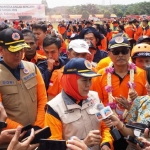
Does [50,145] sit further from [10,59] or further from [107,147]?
[10,59]

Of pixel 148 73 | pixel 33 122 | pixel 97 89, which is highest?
pixel 148 73

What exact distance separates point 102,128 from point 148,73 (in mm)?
711

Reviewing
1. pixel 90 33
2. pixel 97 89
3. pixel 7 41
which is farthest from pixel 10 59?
pixel 90 33

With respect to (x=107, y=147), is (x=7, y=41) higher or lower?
higher

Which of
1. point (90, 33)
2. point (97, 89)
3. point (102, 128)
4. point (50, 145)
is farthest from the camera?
point (90, 33)

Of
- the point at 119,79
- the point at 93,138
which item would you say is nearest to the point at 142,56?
the point at 119,79

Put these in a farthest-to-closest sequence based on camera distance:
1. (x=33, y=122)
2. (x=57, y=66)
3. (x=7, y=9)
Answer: (x=7, y=9) < (x=57, y=66) < (x=33, y=122)

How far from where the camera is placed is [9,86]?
288 centimetres

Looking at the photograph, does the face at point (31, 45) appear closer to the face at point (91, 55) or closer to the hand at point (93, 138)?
the face at point (91, 55)

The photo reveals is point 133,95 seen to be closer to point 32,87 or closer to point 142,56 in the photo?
point 142,56

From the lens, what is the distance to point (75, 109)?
2.44 m

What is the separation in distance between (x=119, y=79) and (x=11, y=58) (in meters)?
1.34

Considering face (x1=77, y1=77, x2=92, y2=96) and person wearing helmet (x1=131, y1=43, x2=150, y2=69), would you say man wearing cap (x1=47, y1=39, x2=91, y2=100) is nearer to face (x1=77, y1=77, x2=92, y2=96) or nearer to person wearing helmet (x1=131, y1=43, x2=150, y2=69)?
person wearing helmet (x1=131, y1=43, x2=150, y2=69)

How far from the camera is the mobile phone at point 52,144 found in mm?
1822
